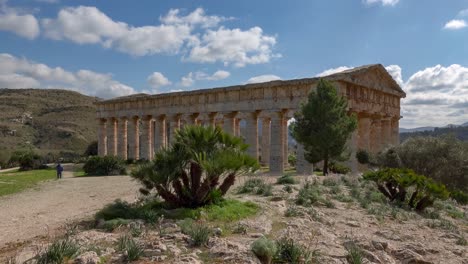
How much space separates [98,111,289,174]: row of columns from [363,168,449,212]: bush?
1425cm

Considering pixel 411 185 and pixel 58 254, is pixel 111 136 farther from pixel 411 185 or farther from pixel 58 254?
pixel 58 254

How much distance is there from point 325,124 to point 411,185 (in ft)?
26.0

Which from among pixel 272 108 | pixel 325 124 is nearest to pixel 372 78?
pixel 272 108

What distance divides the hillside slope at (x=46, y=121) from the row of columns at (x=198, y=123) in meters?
23.9

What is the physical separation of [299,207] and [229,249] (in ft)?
16.9

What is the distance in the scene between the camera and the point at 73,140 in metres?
77.4

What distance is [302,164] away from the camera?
29.2 meters

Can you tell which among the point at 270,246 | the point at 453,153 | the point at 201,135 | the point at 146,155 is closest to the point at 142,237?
the point at 270,246

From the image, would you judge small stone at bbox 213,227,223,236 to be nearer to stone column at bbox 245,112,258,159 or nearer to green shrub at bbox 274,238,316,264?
green shrub at bbox 274,238,316,264

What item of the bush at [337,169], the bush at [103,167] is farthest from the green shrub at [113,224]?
the bush at [103,167]

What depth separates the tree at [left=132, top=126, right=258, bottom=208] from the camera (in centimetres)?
1177

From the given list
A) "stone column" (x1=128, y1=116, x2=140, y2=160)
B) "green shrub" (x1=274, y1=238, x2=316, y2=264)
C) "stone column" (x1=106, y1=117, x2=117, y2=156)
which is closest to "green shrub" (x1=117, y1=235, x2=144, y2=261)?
"green shrub" (x1=274, y1=238, x2=316, y2=264)

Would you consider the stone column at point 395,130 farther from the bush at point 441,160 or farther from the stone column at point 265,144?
the stone column at point 265,144

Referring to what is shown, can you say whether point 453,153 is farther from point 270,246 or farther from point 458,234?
point 270,246
